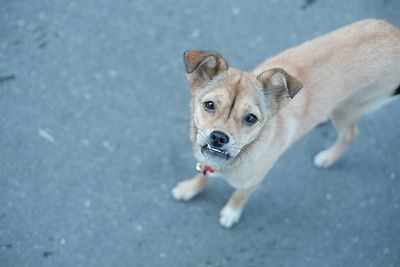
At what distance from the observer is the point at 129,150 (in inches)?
184

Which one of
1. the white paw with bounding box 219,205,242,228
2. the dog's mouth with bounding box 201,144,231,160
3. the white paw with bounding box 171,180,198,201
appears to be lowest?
the white paw with bounding box 219,205,242,228

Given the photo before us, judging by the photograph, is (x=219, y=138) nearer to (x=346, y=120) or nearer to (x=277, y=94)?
(x=277, y=94)

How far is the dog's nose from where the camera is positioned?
3174mm

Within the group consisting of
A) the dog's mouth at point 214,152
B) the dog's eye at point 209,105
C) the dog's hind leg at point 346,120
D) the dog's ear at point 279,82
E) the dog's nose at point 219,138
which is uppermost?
the dog's ear at point 279,82

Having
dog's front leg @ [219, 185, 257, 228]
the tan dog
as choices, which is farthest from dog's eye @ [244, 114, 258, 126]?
dog's front leg @ [219, 185, 257, 228]

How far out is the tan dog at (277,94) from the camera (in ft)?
10.7

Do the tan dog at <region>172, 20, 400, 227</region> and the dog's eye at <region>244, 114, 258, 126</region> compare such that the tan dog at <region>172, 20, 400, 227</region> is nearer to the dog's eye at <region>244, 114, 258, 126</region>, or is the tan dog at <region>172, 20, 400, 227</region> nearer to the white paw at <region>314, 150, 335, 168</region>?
the dog's eye at <region>244, 114, 258, 126</region>

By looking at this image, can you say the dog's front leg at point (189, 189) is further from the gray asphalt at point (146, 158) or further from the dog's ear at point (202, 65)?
the dog's ear at point (202, 65)

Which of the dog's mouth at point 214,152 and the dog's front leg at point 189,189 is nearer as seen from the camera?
the dog's mouth at point 214,152

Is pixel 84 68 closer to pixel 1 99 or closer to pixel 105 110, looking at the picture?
pixel 105 110

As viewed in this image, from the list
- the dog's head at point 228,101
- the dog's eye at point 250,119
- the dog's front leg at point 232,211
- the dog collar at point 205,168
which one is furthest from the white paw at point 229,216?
the dog's eye at point 250,119

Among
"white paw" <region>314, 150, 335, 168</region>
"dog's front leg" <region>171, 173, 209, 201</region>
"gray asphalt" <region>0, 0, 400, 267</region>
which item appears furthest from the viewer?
"white paw" <region>314, 150, 335, 168</region>

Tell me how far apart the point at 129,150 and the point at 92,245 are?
1049 millimetres

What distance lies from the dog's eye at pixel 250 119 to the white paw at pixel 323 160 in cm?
170
